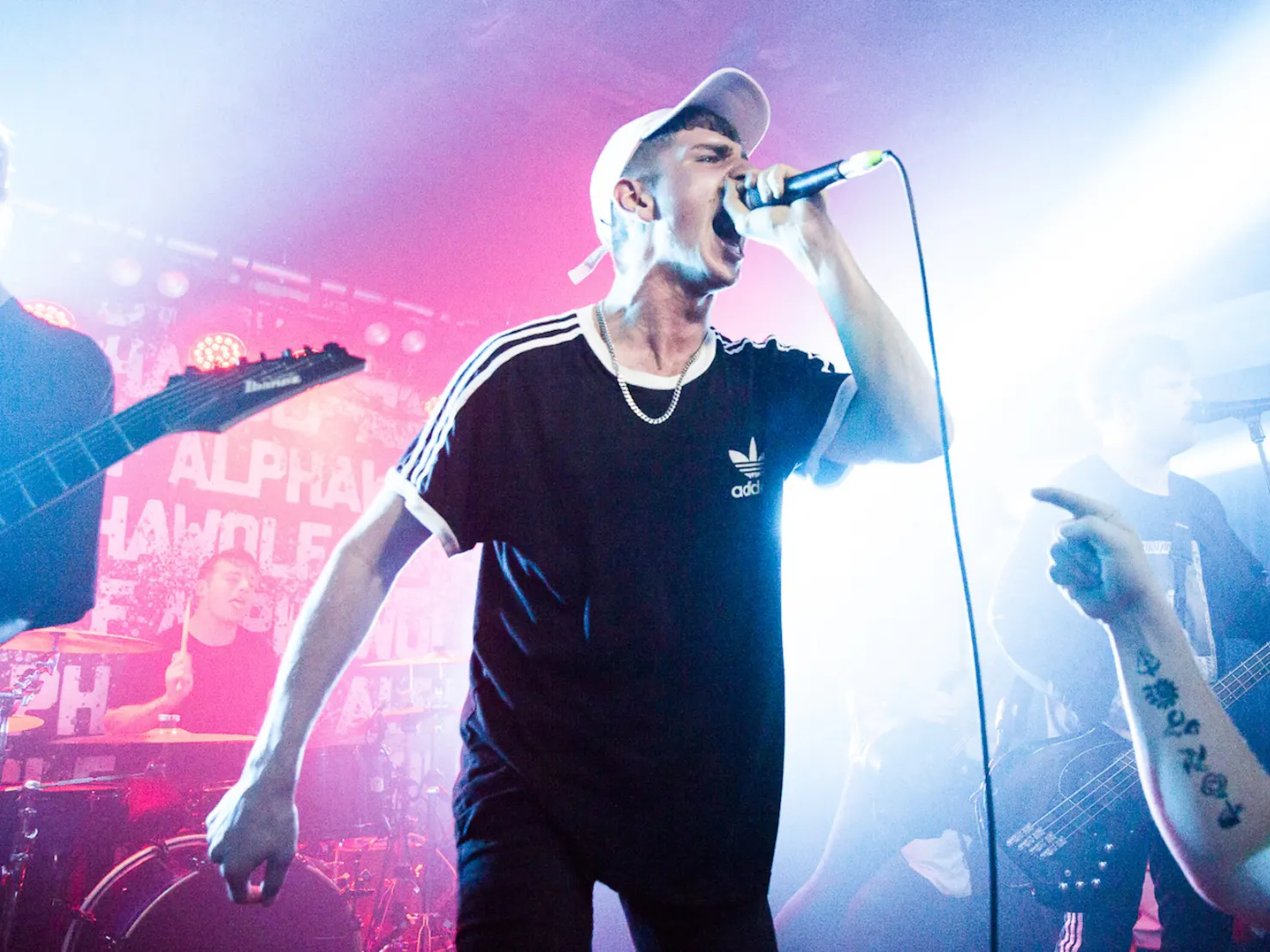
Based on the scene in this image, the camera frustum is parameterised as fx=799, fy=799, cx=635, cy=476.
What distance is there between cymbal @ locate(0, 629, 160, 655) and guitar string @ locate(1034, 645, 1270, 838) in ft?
17.2

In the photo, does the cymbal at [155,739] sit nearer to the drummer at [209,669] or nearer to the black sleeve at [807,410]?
the drummer at [209,669]

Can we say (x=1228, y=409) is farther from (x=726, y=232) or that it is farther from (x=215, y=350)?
(x=215, y=350)

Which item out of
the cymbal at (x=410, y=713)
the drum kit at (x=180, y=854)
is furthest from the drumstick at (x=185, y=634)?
the cymbal at (x=410, y=713)

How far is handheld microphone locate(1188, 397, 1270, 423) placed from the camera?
4011 millimetres

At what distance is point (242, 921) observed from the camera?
4066 mm

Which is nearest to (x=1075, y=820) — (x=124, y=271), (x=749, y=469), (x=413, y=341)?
(x=749, y=469)

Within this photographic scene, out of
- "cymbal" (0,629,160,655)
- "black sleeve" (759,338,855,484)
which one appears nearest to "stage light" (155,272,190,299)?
"cymbal" (0,629,160,655)

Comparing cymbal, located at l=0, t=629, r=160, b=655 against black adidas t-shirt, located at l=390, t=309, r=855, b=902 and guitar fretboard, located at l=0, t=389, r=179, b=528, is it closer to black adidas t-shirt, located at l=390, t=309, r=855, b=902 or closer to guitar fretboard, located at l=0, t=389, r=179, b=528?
guitar fretboard, located at l=0, t=389, r=179, b=528

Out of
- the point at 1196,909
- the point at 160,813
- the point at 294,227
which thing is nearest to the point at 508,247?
the point at 294,227

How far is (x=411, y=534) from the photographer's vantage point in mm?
1725

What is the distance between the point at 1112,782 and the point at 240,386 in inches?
168

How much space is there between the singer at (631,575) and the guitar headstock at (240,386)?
1963mm

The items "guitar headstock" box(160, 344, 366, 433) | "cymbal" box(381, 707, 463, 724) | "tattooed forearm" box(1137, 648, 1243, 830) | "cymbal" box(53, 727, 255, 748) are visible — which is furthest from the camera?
"cymbal" box(381, 707, 463, 724)

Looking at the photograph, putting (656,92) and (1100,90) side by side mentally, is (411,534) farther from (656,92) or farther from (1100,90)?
(1100,90)
